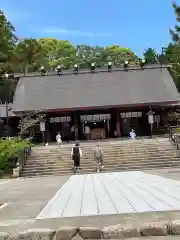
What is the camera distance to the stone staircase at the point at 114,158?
24750mm

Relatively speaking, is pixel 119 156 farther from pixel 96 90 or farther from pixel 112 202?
→ pixel 112 202

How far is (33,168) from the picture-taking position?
2536 cm

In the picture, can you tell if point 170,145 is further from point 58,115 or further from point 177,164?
point 58,115

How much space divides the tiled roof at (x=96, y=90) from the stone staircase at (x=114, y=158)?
28.3ft

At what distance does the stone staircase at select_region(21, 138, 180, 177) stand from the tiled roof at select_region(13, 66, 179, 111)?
8621 mm

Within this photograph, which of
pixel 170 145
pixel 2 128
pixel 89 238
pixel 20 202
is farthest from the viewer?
pixel 2 128

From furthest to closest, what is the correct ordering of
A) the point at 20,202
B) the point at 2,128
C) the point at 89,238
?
the point at 2,128
the point at 20,202
the point at 89,238

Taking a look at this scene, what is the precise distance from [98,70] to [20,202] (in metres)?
33.0

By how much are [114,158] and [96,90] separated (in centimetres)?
1443

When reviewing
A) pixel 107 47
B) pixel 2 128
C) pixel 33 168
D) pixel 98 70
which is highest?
pixel 107 47

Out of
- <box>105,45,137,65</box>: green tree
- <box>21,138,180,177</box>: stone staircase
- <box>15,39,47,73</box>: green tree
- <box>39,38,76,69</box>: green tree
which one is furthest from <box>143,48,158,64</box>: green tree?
<box>21,138,180,177</box>: stone staircase

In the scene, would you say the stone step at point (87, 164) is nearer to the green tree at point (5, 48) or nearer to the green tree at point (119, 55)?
the green tree at point (5, 48)

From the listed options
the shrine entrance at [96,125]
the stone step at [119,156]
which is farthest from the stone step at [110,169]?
the shrine entrance at [96,125]

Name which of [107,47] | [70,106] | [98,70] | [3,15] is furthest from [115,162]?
[107,47]
